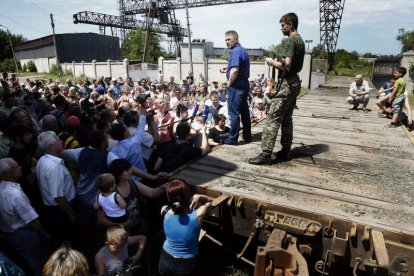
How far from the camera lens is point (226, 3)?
38.3m

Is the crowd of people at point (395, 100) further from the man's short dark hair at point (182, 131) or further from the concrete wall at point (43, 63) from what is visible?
the concrete wall at point (43, 63)

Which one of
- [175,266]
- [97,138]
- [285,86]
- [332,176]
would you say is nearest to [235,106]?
[285,86]

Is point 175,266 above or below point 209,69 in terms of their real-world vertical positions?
below

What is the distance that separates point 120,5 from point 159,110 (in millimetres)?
45971

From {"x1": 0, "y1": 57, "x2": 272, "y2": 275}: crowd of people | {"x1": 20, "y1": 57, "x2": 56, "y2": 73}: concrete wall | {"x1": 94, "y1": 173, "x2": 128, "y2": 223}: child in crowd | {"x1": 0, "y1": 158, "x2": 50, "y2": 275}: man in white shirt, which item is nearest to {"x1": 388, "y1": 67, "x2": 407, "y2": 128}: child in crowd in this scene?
{"x1": 0, "y1": 57, "x2": 272, "y2": 275}: crowd of people

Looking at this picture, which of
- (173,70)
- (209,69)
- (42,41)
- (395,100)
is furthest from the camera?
(42,41)

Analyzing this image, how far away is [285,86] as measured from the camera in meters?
3.69

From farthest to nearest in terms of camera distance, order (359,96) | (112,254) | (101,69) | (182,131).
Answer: (101,69) < (359,96) < (182,131) < (112,254)

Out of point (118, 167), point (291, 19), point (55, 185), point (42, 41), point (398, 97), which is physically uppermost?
point (42, 41)

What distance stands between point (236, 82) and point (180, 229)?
2.56 m

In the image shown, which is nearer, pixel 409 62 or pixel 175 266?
pixel 175 266

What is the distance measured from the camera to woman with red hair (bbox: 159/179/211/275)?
2.50 meters

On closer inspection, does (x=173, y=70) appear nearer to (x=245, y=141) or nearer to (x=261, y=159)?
(x=245, y=141)

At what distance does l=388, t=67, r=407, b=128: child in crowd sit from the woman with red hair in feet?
17.0
